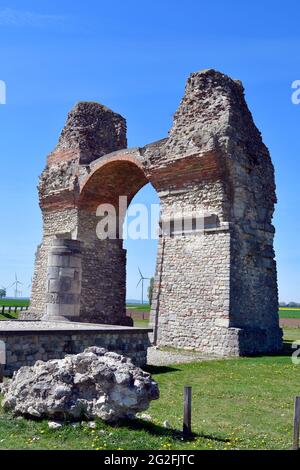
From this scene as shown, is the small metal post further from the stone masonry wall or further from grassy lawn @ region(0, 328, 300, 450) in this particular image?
the stone masonry wall

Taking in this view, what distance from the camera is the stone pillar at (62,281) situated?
651 inches

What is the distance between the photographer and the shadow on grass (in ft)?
19.9

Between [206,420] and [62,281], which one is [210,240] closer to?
[62,281]

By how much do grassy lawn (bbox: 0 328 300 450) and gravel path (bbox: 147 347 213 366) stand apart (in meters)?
1.03

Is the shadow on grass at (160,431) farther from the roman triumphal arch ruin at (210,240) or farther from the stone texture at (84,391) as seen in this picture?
the roman triumphal arch ruin at (210,240)

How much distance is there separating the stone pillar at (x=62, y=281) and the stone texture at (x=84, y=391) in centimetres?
994

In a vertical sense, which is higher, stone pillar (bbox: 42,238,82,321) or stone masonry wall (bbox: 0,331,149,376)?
stone pillar (bbox: 42,238,82,321)

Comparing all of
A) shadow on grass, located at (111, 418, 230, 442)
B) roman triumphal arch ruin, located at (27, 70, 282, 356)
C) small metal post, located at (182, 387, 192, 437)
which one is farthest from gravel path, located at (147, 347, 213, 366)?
small metal post, located at (182, 387, 192, 437)

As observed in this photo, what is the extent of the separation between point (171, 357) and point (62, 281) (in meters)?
4.52

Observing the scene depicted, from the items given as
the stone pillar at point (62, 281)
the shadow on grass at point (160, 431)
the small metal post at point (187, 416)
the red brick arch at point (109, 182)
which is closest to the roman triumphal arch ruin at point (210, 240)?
the stone pillar at point (62, 281)

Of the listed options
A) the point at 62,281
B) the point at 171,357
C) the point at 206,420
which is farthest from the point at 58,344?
the point at 62,281

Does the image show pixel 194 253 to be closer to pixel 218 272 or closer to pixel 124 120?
pixel 218 272

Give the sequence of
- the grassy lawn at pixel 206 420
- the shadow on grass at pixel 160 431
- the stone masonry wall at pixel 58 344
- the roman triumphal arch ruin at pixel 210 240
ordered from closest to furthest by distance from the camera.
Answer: the grassy lawn at pixel 206 420, the shadow on grass at pixel 160 431, the stone masonry wall at pixel 58 344, the roman triumphal arch ruin at pixel 210 240
